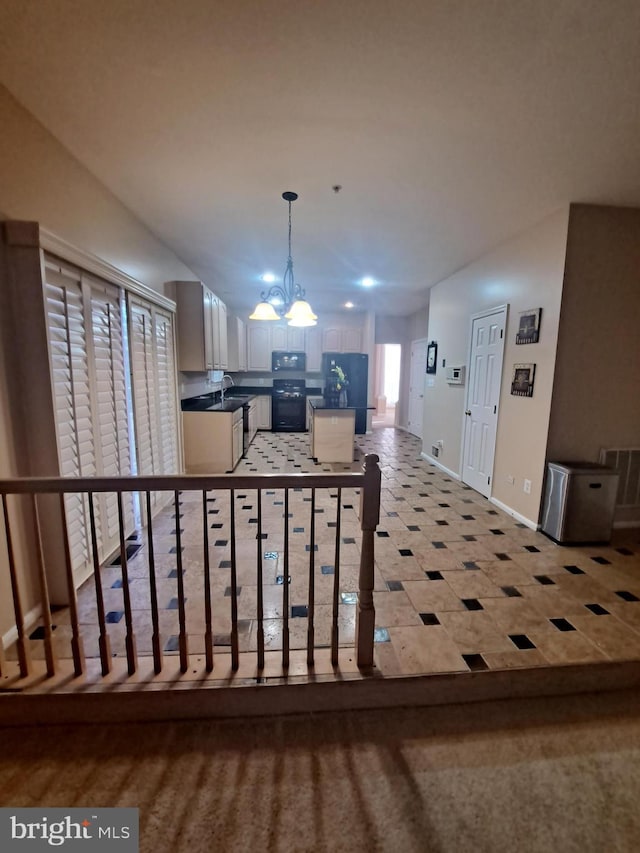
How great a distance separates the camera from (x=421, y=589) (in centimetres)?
238

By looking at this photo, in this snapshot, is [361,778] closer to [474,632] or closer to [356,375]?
[474,632]

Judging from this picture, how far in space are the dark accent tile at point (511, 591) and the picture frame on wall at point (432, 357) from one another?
148 inches

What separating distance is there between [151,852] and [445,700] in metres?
1.26

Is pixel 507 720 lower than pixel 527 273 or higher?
lower

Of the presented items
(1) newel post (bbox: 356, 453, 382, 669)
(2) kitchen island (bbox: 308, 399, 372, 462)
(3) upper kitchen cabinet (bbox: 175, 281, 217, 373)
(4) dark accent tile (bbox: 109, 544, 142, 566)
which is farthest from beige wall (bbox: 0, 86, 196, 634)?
(2) kitchen island (bbox: 308, 399, 372, 462)

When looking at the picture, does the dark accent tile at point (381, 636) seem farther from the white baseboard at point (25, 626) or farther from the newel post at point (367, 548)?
the white baseboard at point (25, 626)

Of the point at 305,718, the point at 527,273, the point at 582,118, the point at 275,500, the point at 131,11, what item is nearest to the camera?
the point at 131,11

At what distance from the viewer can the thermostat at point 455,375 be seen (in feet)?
15.5

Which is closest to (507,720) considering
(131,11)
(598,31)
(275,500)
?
(275,500)

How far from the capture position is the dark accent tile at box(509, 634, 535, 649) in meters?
1.90

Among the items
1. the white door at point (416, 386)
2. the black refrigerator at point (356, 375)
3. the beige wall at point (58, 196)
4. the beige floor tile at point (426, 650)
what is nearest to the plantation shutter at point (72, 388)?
the beige wall at point (58, 196)

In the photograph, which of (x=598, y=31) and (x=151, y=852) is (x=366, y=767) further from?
(x=598, y=31)

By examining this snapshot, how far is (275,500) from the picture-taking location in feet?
12.7

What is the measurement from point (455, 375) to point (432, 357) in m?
0.87
